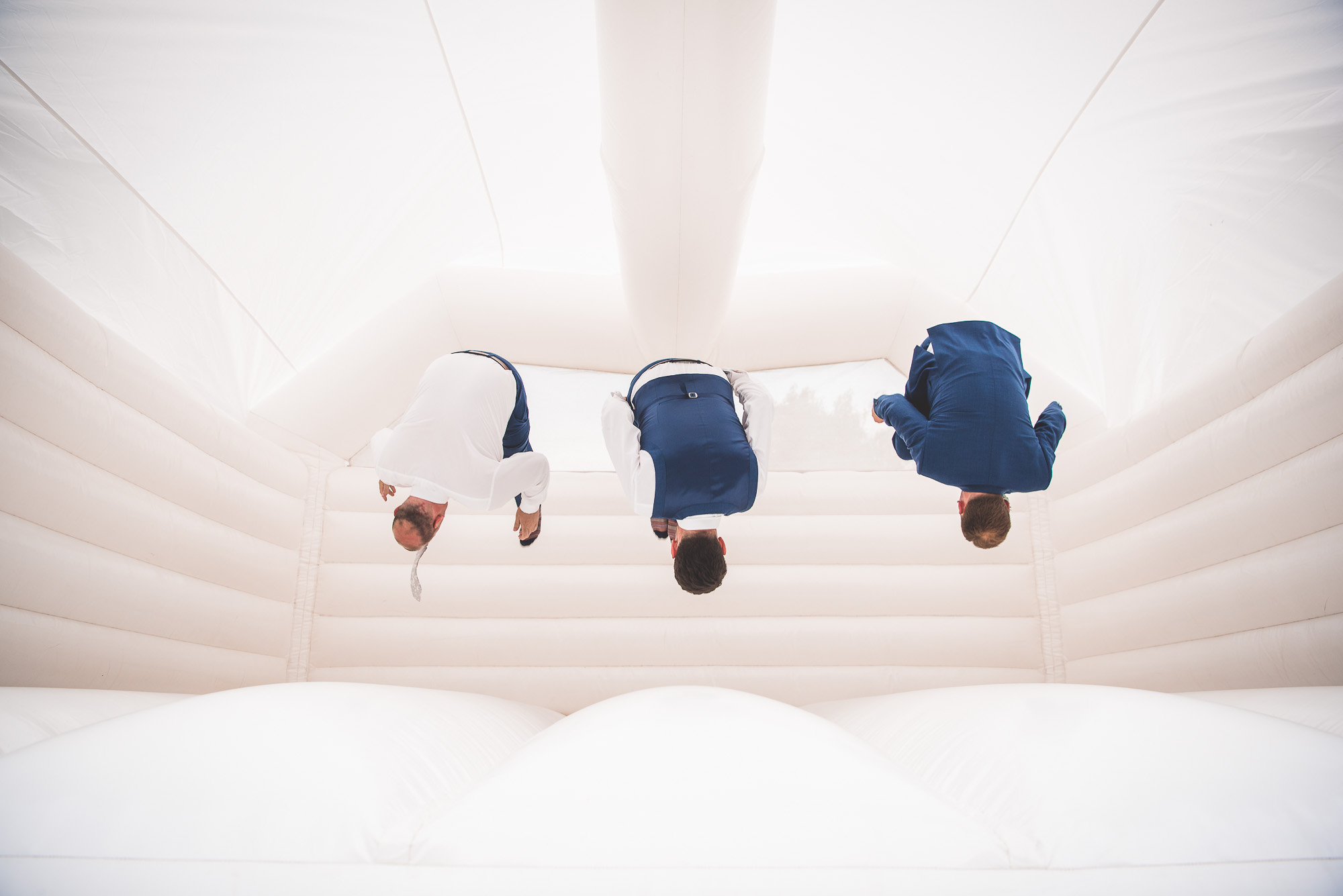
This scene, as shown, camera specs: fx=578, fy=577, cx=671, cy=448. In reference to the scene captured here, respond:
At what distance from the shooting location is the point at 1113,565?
7.39ft

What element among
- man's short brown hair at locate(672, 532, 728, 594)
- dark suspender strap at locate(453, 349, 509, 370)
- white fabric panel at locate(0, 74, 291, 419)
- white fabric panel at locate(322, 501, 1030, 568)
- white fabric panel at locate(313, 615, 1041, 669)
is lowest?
white fabric panel at locate(313, 615, 1041, 669)

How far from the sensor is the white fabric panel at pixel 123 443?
5.18 ft

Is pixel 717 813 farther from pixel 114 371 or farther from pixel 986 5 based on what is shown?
pixel 114 371

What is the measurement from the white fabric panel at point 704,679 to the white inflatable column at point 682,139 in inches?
57.2

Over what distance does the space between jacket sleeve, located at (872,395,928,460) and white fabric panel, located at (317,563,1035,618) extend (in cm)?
71

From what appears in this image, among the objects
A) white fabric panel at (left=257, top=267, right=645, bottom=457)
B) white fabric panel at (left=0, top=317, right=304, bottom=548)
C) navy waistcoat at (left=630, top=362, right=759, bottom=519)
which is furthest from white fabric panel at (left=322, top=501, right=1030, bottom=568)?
navy waistcoat at (left=630, top=362, right=759, bottom=519)

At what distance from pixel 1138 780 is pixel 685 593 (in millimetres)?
1742

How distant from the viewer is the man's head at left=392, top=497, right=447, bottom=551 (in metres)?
1.92

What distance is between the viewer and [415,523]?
1932 mm

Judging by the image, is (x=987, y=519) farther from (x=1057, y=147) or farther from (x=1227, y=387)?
(x=1057, y=147)

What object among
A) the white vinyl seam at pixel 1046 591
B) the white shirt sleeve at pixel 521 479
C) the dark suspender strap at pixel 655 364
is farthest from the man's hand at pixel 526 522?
the white vinyl seam at pixel 1046 591

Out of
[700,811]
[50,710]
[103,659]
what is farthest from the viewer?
[103,659]

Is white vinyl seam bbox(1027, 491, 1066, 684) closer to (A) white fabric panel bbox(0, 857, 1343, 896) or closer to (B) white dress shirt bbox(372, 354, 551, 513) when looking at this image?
(A) white fabric panel bbox(0, 857, 1343, 896)

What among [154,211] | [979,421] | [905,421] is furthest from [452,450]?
[979,421]
